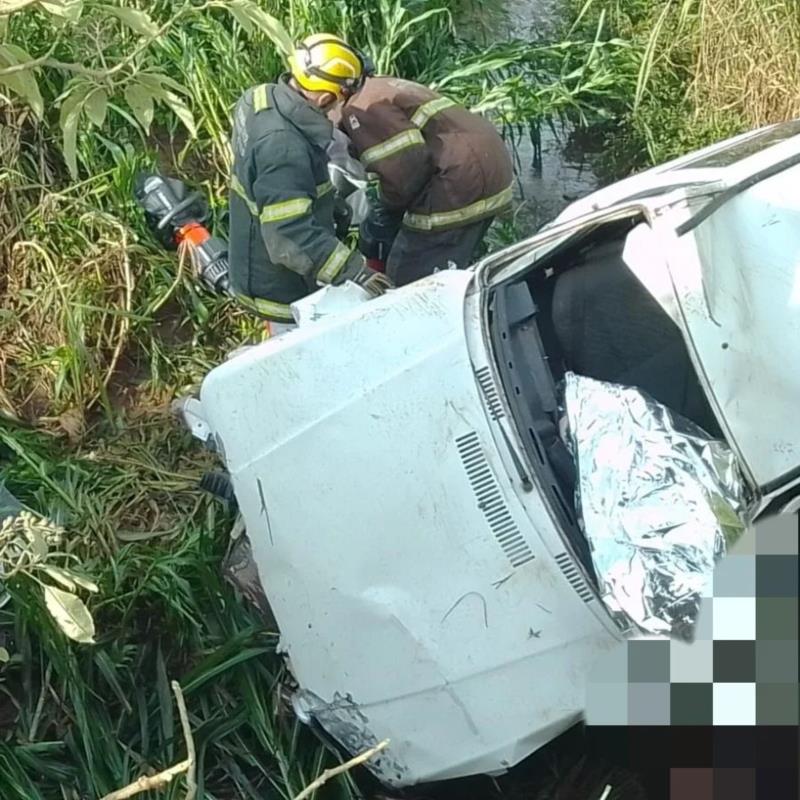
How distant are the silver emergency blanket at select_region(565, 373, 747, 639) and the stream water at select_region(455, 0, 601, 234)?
2500 mm

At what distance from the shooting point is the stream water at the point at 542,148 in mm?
5355

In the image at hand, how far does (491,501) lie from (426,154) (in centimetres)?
185

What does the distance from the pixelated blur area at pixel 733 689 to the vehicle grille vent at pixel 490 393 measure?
2.42ft

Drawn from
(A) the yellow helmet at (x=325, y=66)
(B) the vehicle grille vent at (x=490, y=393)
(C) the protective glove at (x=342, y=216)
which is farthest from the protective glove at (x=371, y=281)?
(B) the vehicle grille vent at (x=490, y=393)

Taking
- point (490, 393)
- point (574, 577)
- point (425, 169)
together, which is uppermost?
point (425, 169)

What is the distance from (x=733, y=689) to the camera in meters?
1.92

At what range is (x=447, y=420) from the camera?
9.14 feet

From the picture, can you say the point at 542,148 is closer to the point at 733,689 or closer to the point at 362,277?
the point at 362,277

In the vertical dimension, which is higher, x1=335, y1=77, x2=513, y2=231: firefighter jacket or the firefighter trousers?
x1=335, y1=77, x2=513, y2=231: firefighter jacket

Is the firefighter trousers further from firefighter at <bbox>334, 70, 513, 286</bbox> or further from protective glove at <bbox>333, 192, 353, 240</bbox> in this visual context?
protective glove at <bbox>333, 192, 353, 240</bbox>

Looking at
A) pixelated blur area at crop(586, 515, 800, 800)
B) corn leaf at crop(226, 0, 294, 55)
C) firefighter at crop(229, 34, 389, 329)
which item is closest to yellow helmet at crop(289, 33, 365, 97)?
firefighter at crop(229, 34, 389, 329)

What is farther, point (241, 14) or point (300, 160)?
point (300, 160)

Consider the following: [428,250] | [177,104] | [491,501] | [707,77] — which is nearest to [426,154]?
[428,250]

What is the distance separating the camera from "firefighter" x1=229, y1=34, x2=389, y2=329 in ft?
12.1
